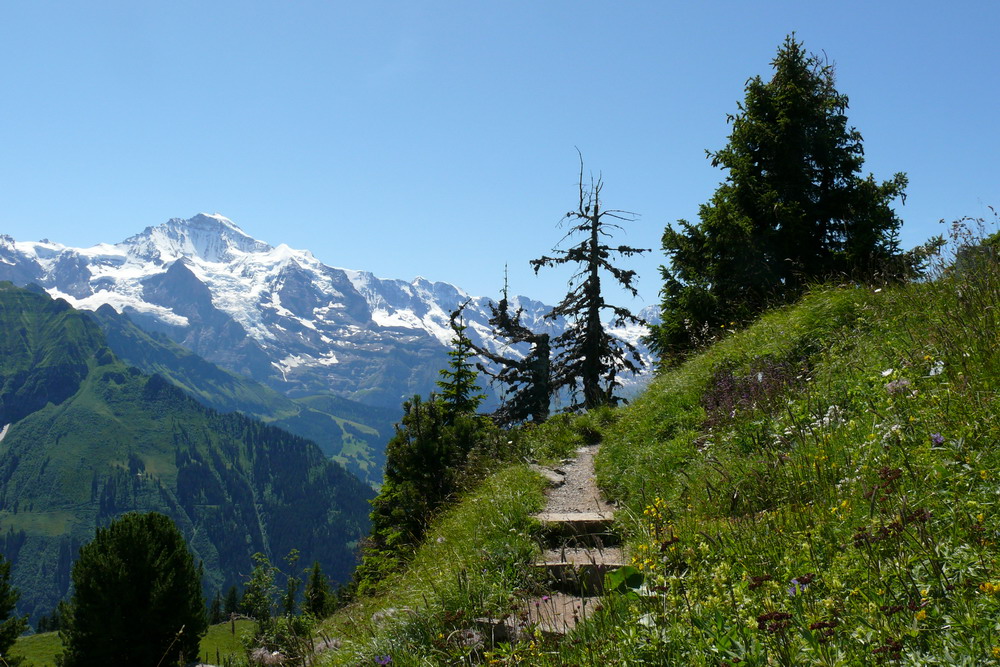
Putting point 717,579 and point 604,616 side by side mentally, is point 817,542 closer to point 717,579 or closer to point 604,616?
point 717,579

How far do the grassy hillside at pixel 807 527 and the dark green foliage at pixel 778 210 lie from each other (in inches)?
360

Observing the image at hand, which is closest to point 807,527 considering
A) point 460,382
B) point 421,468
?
point 421,468

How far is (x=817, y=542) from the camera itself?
4430 millimetres

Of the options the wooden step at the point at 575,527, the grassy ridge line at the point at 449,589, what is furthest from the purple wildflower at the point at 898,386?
the grassy ridge line at the point at 449,589

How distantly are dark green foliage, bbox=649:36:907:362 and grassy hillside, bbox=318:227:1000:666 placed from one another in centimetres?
915

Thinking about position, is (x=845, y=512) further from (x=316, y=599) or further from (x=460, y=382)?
(x=316, y=599)

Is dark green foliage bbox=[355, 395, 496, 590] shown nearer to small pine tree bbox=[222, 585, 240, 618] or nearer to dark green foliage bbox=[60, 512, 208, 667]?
small pine tree bbox=[222, 585, 240, 618]

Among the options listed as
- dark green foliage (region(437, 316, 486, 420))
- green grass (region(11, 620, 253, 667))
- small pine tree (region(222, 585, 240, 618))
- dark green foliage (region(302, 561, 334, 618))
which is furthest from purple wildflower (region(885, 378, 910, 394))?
green grass (region(11, 620, 253, 667))

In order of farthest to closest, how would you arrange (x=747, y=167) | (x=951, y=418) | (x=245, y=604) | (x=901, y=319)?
1. (x=747, y=167)
2. (x=245, y=604)
3. (x=901, y=319)
4. (x=951, y=418)

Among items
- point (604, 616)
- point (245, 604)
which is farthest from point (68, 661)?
A: point (604, 616)

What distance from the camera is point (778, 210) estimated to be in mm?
19141

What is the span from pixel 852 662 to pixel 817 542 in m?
1.38

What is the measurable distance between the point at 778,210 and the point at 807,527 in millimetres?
16552

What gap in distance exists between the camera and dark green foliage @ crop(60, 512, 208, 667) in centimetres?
4106
